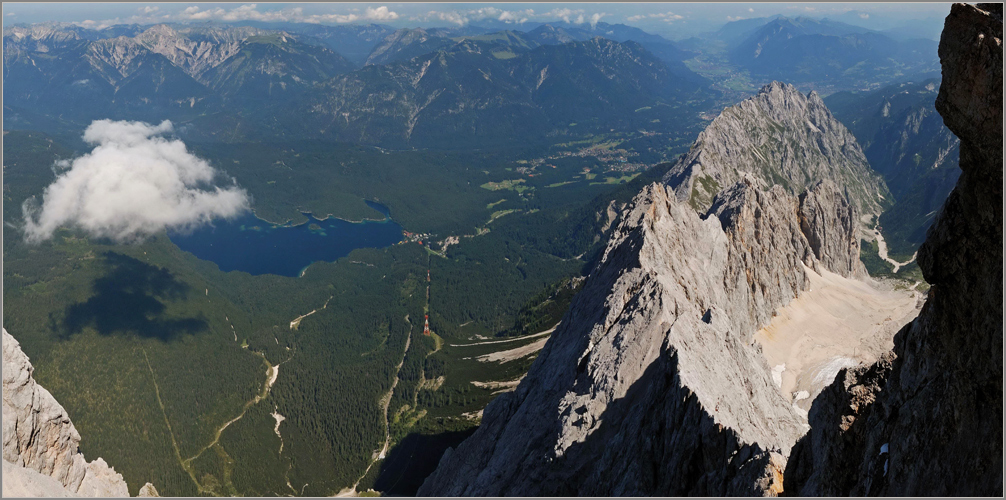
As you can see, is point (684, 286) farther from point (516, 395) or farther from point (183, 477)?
point (183, 477)

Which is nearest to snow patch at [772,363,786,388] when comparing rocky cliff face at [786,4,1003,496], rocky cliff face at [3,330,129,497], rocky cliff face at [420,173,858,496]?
rocky cliff face at [420,173,858,496]

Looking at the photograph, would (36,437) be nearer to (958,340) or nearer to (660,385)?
(660,385)

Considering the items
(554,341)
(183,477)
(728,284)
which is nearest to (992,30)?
(554,341)

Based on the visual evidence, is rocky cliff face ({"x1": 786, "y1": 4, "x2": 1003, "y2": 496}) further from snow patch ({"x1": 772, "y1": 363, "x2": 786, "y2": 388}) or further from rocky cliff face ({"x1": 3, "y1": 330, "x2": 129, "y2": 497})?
snow patch ({"x1": 772, "y1": 363, "x2": 786, "y2": 388})

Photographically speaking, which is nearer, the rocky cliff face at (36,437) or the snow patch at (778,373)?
the rocky cliff face at (36,437)

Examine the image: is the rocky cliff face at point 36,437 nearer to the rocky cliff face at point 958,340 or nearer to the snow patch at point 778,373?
the rocky cliff face at point 958,340

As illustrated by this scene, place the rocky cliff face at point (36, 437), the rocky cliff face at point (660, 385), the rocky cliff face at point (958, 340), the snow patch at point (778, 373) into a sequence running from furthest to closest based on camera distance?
the snow patch at point (778, 373)
the rocky cliff face at point (36, 437)
the rocky cliff face at point (660, 385)
the rocky cliff face at point (958, 340)

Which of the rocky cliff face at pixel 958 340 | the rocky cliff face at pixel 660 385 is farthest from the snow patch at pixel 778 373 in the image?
the rocky cliff face at pixel 958 340
